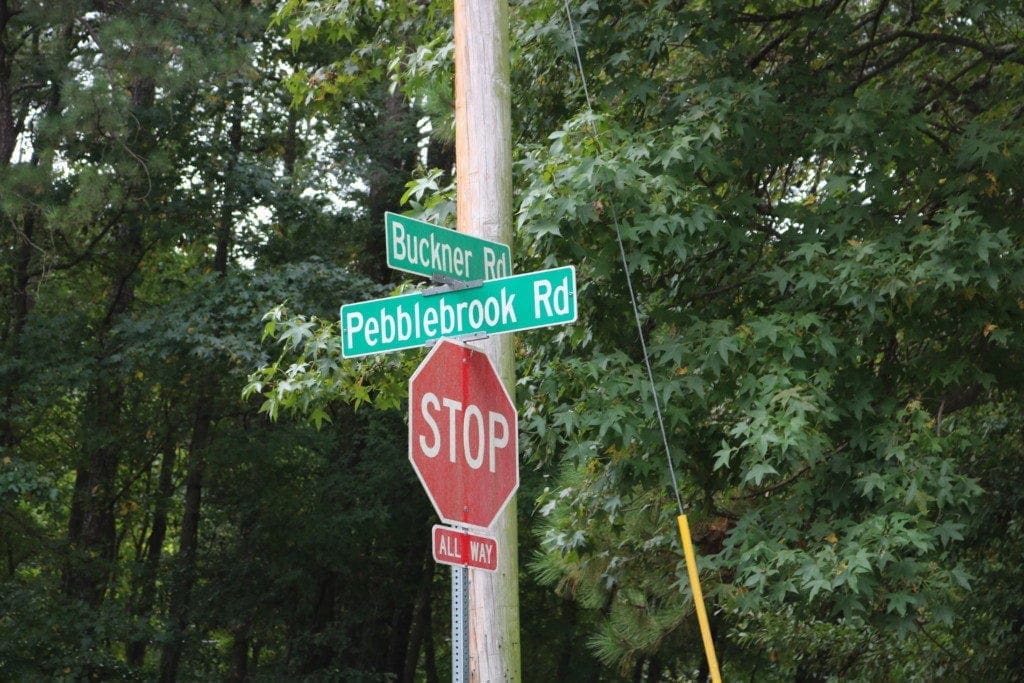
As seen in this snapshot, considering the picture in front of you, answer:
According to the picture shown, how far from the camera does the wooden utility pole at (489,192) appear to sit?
517cm

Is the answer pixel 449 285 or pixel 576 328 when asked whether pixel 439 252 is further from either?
pixel 576 328

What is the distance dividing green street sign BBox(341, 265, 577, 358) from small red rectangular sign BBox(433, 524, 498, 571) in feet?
2.56

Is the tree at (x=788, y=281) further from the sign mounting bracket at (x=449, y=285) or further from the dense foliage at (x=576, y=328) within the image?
the sign mounting bracket at (x=449, y=285)

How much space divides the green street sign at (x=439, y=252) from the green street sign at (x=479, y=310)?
0.11m

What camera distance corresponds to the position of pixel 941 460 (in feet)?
26.2

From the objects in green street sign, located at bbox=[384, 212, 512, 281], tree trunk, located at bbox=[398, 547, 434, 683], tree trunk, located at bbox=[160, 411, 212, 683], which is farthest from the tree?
tree trunk, located at bbox=[398, 547, 434, 683]

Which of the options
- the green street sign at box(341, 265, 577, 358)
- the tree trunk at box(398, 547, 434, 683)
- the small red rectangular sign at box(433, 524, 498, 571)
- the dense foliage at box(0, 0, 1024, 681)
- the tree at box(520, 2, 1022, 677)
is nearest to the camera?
the small red rectangular sign at box(433, 524, 498, 571)

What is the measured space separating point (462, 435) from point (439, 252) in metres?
0.72

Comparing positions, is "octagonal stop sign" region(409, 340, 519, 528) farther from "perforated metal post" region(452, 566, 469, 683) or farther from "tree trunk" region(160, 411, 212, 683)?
"tree trunk" region(160, 411, 212, 683)

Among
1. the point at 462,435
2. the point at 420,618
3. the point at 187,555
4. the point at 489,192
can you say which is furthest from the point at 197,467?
the point at 462,435

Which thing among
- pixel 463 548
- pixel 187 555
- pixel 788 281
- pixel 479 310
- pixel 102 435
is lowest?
pixel 463 548

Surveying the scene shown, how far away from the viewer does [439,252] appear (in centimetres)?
483

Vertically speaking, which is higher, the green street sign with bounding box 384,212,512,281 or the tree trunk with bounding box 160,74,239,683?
the tree trunk with bounding box 160,74,239,683

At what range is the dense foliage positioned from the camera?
796cm
